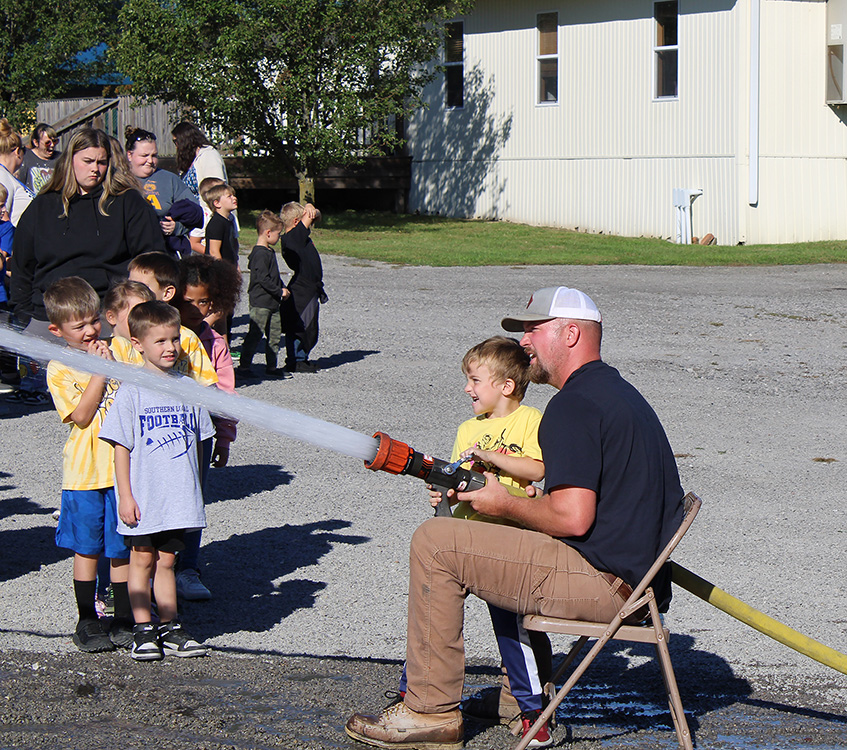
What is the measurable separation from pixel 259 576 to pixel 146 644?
1186 millimetres

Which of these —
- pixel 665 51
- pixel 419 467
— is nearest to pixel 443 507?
pixel 419 467

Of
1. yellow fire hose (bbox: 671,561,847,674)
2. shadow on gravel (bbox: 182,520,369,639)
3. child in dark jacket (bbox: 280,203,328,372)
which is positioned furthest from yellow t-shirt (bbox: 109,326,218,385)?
child in dark jacket (bbox: 280,203,328,372)

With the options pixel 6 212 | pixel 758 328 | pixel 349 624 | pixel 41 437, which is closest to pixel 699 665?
pixel 349 624

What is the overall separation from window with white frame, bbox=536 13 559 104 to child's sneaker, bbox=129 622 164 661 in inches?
905

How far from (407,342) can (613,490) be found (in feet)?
30.4

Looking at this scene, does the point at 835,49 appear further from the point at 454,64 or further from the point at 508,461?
the point at 508,461

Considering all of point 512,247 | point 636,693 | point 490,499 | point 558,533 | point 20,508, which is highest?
point 512,247

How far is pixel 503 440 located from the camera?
4.33 m

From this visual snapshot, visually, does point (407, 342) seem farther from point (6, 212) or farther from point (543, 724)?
point (543, 724)

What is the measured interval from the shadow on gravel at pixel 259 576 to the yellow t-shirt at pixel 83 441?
84cm

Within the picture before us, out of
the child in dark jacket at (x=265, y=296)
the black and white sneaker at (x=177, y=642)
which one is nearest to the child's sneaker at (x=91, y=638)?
the black and white sneaker at (x=177, y=642)

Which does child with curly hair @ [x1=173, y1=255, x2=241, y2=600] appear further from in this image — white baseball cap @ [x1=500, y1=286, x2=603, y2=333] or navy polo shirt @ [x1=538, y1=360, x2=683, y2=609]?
navy polo shirt @ [x1=538, y1=360, x2=683, y2=609]

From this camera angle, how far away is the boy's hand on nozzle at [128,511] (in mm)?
4680

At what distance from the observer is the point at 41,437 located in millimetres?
8695
